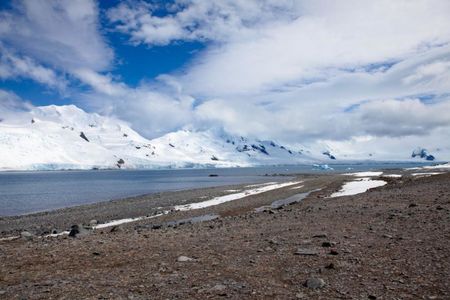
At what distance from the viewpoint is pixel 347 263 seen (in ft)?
38.7

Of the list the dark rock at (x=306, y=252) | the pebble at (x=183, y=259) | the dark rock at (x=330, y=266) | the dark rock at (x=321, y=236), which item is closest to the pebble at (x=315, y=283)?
the dark rock at (x=330, y=266)

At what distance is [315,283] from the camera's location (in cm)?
1006

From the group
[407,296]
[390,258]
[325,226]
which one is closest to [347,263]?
[390,258]

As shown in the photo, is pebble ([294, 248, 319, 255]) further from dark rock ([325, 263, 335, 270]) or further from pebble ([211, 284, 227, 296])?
pebble ([211, 284, 227, 296])

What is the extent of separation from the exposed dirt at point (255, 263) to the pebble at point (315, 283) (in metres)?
0.03

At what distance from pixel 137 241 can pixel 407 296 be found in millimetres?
11785

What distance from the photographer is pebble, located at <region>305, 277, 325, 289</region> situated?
9953mm

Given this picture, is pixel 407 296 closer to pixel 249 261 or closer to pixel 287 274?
pixel 287 274

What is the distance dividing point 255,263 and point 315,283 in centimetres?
277

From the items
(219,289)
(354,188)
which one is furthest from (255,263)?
(354,188)

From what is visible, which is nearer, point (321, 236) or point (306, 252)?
point (306, 252)

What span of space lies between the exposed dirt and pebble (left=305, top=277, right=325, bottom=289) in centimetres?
3

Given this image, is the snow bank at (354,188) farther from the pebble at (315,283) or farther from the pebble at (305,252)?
the pebble at (315,283)

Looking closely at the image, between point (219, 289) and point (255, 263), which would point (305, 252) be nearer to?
point (255, 263)
